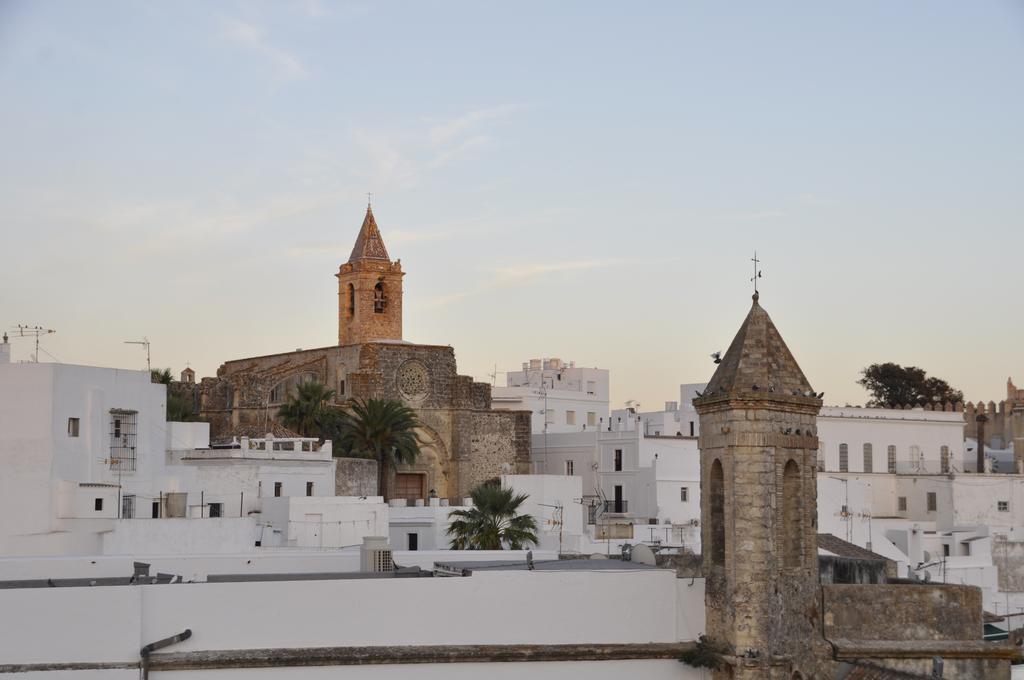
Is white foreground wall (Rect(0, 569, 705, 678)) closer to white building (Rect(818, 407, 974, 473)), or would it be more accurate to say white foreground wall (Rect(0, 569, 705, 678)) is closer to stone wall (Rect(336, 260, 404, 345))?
white building (Rect(818, 407, 974, 473))

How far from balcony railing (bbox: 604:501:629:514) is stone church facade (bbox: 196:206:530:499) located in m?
4.24

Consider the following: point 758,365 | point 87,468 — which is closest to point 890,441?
point 87,468

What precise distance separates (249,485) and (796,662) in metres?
19.6

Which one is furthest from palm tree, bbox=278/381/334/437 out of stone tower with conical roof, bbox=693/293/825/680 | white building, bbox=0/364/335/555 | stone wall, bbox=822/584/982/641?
stone wall, bbox=822/584/982/641

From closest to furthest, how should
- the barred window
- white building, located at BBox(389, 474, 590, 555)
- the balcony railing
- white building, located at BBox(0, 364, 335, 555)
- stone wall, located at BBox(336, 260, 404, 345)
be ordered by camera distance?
white building, located at BBox(0, 364, 335, 555)
the barred window
white building, located at BBox(389, 474, 590, 555)
the balcony railing
stone wall, located at BBox(336, 260, 404, 345)

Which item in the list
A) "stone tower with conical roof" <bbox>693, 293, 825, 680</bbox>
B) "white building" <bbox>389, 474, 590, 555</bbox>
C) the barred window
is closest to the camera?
"stone tower with conical roof" <bbox>693, 293, 825, 680</bbox>

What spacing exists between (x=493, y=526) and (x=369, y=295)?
22.1 metres

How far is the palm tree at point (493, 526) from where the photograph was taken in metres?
33.6

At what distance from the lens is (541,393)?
6131 centimetres

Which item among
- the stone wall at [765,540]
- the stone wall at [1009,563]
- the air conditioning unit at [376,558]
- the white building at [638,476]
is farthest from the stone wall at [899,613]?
the stone wall at [1009,563]

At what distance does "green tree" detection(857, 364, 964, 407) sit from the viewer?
243ft

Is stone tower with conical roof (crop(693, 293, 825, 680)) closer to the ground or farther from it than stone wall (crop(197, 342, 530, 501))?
closer to the ground

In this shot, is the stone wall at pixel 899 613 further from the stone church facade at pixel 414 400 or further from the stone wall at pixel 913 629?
the stone church facade at pixel 414 400

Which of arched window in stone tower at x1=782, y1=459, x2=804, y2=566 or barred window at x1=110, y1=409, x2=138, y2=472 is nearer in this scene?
arched window in stone tower at x1=782, y1=459, x2=804, y2=566
